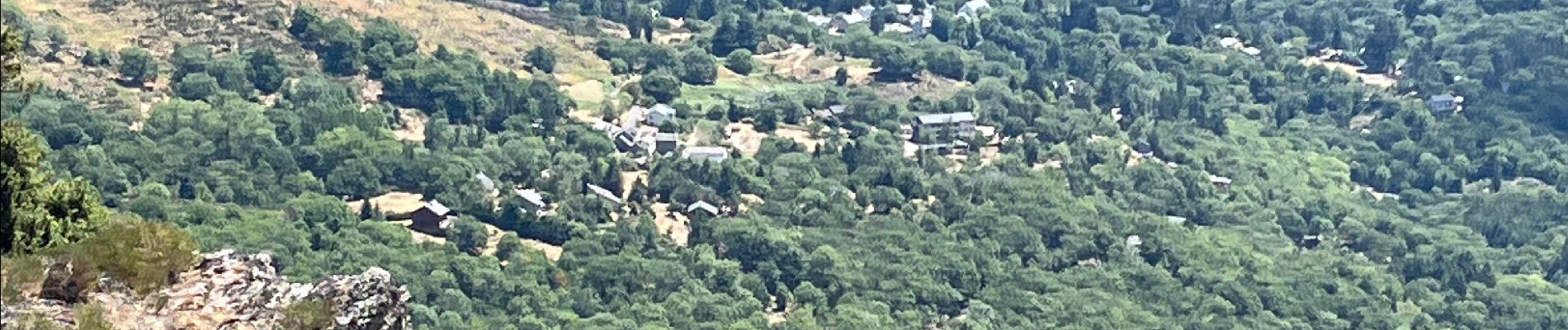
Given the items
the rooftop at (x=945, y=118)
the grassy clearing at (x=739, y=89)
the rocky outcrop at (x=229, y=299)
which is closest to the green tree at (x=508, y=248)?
the grassy clearing at (x=739, y=89)

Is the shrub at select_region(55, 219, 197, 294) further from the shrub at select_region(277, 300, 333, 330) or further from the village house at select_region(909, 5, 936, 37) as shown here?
the village house at select_region(909, 5, 936, 37)

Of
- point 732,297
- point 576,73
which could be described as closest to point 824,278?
point 732,297

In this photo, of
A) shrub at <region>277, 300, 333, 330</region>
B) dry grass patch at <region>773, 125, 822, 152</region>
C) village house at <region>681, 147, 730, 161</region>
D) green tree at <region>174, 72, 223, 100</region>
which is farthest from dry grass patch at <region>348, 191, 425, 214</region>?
shrub at <region>277, 300, 333, 330</region>

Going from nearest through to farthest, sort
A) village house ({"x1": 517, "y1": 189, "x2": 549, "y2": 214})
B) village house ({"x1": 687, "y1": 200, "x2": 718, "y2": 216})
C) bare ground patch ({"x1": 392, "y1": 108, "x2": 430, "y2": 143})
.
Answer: village house ({"x1": 517, "y1": 189, "x2": 549, "y2": 214})
village house ({"x1": 687, "y1": 200, "x2": 718, "y2": 216})
bare ground patch ({"x1": 392, "y1": 108, "x2": 430, "y2": 143})

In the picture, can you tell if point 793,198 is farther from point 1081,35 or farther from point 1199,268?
point 1081,35

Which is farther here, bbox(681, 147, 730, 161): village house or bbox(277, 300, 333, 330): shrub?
bbox(681, 147, 730, 161): village house

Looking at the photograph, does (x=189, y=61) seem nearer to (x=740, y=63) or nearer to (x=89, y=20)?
(x=89, y=20)

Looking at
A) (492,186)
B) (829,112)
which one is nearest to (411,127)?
(492,186)
